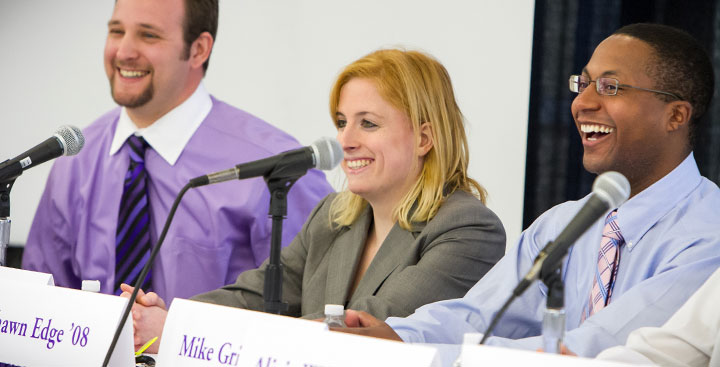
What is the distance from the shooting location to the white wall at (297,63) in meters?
3.25

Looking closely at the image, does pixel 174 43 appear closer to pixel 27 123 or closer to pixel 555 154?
pixel 27 123

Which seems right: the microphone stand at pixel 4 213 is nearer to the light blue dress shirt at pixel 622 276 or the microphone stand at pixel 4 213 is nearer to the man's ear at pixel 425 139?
the light blue dress shirt at pixel 622 276

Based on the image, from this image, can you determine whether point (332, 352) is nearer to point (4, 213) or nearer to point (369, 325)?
point (369, 325)

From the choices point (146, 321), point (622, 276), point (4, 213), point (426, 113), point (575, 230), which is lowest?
point (146, 321)

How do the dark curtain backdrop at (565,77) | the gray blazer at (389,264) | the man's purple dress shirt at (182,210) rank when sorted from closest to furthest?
the gray blazer at (389,264), the dark curtain backdrop at (565,77), the man's purple dress shirt at (182,210)

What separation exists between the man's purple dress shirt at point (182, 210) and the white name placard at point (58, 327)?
1458 millimetres

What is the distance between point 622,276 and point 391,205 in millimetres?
827

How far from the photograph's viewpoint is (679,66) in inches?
90.7

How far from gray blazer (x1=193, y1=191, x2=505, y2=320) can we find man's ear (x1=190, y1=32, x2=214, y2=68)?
1.01 meters

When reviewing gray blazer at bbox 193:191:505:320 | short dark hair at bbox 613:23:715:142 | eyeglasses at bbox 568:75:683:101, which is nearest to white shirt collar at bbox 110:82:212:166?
gray blazer at bbox 193:191:505:320

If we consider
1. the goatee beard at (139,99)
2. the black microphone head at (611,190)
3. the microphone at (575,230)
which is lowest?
the microphone at (575,230)

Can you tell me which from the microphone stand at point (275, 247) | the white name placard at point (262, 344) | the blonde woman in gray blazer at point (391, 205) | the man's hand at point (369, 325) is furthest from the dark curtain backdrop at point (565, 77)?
the white name placard at point (262, 344)

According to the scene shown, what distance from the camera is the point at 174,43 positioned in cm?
352

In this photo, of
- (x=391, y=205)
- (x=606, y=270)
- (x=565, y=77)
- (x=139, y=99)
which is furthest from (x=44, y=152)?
(x=565, y=77)
